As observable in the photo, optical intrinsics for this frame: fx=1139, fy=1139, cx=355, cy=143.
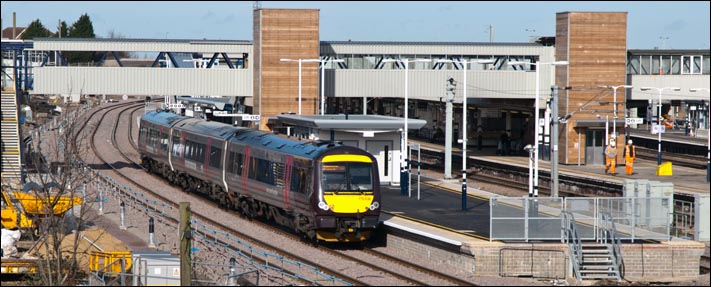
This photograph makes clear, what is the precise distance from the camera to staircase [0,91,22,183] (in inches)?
1657

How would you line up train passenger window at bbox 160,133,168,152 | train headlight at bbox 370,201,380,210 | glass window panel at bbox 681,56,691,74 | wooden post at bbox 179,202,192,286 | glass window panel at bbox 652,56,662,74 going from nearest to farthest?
wooden post at bbox 179,202,192,286 < train headlight at bbox 370,201,380,210 < train passenger window at bbox 160,133,168,152 < glass window panel at bbox 652,56,662,74 < glass window panel at bbox 681,56,691,74

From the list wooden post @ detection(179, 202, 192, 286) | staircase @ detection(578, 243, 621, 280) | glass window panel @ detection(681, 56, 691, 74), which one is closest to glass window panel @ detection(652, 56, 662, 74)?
glass window panel @ detection(681, 56, 691, 74)

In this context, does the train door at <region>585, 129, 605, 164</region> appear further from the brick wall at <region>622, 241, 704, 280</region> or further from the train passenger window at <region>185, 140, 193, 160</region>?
the brick wall at <region>622, 241, 704, 280</region>

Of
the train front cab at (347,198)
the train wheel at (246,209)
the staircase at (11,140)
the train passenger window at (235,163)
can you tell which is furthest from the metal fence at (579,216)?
the staircase at (11,140)

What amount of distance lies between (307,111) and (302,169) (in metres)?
23.3

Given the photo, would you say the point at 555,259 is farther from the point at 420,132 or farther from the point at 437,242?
the point at 420,132

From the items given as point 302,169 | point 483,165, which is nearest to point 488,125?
point 483,165

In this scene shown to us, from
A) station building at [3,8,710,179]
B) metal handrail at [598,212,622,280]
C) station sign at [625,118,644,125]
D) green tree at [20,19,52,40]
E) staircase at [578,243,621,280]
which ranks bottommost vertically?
staircase at [578,243,621,280]

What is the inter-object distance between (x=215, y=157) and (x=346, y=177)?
1082cm

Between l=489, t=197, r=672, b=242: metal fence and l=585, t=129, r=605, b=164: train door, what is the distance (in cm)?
2676

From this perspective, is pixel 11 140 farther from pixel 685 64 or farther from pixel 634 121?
pixel 685 64

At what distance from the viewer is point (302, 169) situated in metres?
28.3

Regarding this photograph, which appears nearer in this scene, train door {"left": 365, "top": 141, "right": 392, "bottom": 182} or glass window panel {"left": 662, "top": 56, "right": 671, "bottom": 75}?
train door {"left": 365, "top": 141, "right": 392, "bottom": 182}

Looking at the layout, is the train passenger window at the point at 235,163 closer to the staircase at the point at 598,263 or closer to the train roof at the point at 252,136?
the train roof at the point at 252,136
